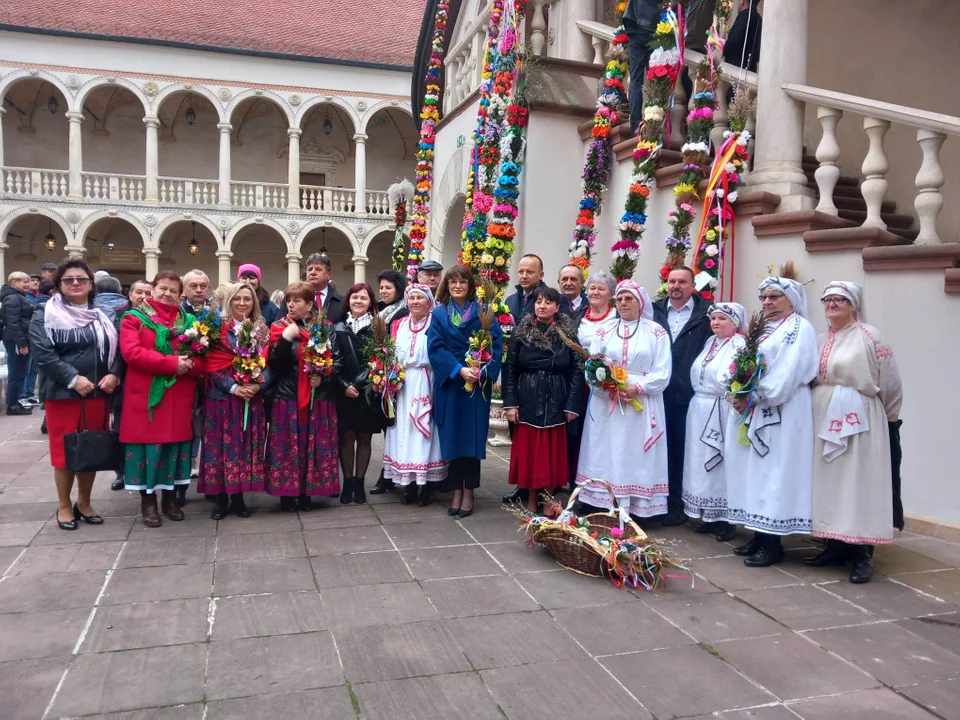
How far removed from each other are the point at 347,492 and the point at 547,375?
80.6 inches

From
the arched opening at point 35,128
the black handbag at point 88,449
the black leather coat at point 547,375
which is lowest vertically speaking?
the black handbag at point 88,449

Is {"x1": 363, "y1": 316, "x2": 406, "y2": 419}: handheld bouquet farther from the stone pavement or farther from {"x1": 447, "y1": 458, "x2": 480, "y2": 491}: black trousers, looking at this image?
the stone pavement

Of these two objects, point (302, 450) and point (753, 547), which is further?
point (302, 450)

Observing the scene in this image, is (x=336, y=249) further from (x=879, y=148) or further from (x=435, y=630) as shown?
(x=435, y=630)

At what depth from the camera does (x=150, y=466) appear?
568cm

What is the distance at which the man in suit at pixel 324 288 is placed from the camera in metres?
6.73

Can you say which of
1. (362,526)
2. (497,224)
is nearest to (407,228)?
(497,224)

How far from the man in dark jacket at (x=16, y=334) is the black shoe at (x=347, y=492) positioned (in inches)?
278

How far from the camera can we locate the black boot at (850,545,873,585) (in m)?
4.71

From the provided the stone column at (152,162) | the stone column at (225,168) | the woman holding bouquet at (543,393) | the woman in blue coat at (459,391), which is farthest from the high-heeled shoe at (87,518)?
the stone column at (152,162)

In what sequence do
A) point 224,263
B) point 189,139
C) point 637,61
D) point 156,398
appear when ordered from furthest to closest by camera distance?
1. point 189,139
2. point 224,263
3. point 637,61
4. point 156,398

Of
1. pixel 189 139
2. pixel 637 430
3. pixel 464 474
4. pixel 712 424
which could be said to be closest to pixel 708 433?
pixel 712 424

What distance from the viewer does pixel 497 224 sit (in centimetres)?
896

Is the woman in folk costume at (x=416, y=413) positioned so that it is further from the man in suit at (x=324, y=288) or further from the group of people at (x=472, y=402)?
the man in suit at (x=324, y=288)
